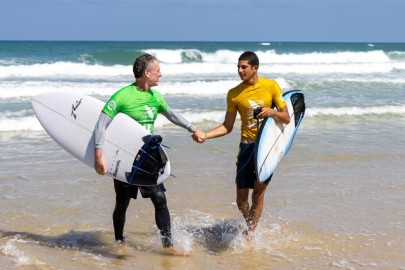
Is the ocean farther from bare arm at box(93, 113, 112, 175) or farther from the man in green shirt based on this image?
bare arm at box(93, 113, 112, 175)

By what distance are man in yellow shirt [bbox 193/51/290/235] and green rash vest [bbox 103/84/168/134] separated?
1.59 feet

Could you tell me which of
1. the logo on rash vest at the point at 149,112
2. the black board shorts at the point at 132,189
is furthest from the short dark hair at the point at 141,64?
the black board shorts at the point at 132,189

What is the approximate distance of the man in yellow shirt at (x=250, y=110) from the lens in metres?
4.53

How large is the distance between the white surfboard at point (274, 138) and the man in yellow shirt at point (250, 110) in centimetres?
9

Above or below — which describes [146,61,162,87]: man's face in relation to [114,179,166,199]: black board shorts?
above

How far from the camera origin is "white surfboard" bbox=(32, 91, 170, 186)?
441 centimetres

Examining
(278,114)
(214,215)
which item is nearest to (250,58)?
(278,114)

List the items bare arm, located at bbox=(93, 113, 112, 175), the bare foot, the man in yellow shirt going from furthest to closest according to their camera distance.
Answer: the bare foot < the man in yellow shirt < bare arm, located at bbox=(93, 113, 112, 175)

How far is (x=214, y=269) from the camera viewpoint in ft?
14.3

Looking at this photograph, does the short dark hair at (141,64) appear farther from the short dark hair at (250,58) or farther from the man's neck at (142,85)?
the short dark hair at (250,58)

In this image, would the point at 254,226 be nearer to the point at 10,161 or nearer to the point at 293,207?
the point at 293,207

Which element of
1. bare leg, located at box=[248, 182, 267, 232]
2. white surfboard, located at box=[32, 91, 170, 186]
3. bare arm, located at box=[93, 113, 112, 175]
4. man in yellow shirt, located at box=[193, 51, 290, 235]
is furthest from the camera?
bare leg, located at box=[248, 182, 267, 232]

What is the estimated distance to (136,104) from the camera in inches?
172

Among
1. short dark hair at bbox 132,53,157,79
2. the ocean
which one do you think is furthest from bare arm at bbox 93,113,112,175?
the ocean
